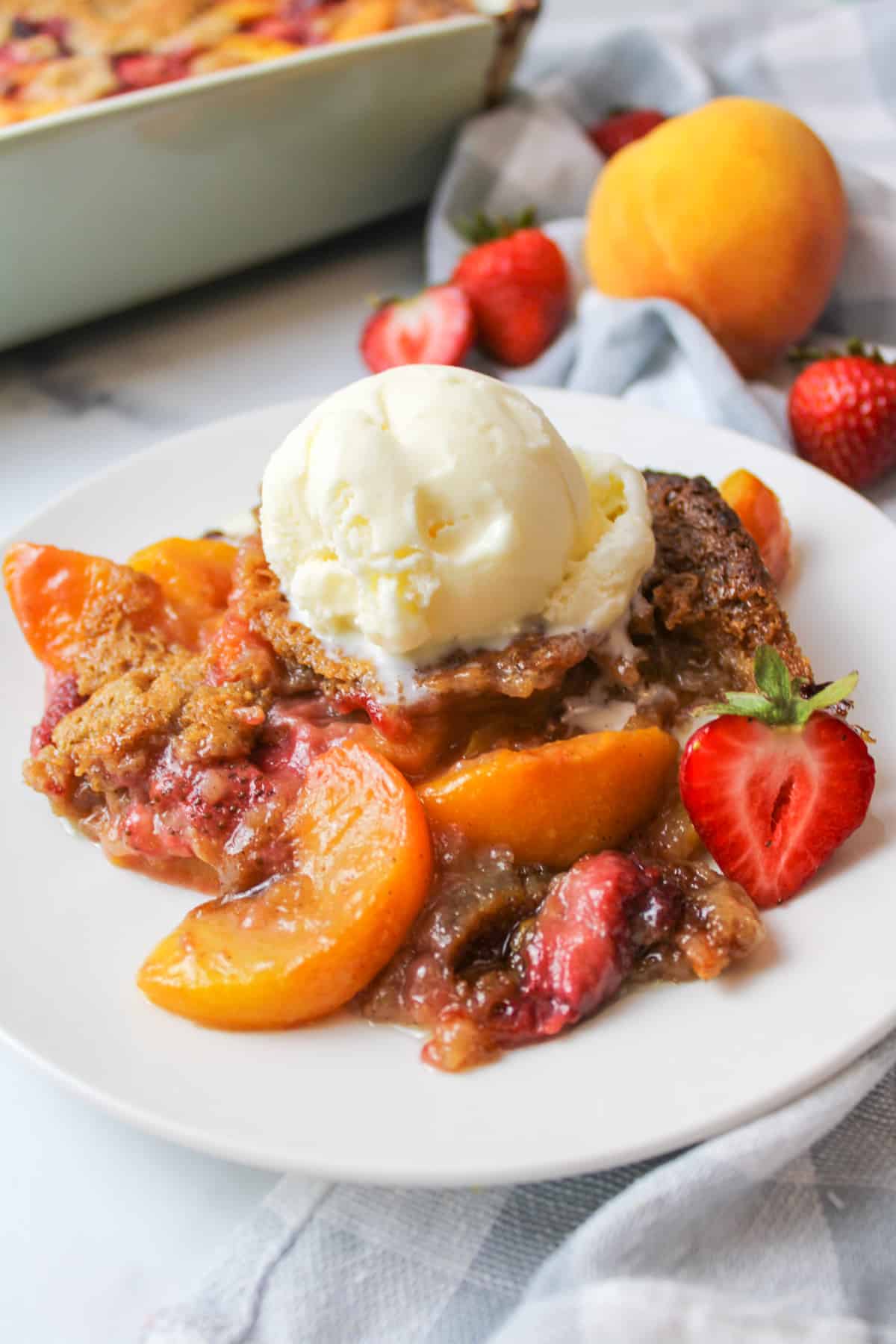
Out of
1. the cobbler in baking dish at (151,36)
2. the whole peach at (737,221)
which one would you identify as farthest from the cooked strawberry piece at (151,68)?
the whole peach at (737,221)

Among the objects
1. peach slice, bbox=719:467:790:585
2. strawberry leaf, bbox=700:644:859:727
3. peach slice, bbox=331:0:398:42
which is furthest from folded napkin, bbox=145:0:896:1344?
peach slice, bbox=331:0:398:42

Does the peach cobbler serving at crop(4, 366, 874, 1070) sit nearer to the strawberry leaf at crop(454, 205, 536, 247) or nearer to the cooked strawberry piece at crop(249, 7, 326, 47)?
the strawberry leaf at crop(454, 205, 536, 247)

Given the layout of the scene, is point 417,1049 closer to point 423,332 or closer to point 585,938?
point 585,938

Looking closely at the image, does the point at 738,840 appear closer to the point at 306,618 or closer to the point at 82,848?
the point at 306,618

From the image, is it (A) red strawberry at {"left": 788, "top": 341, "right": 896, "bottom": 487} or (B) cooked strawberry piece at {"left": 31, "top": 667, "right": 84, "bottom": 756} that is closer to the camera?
(B) cooked strawberry piece at {"left": 31, "top": 667, "right": 84, "bottom": 756}

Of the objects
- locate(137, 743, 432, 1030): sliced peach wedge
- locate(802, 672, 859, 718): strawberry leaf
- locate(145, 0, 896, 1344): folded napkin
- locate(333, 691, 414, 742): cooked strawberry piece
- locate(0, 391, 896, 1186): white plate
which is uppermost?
locate(802, 672, 859, 718): strawberry leaf

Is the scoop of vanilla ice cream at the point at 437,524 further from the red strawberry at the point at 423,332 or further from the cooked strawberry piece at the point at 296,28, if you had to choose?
the cooked strawberry piece at the point at 296,28
